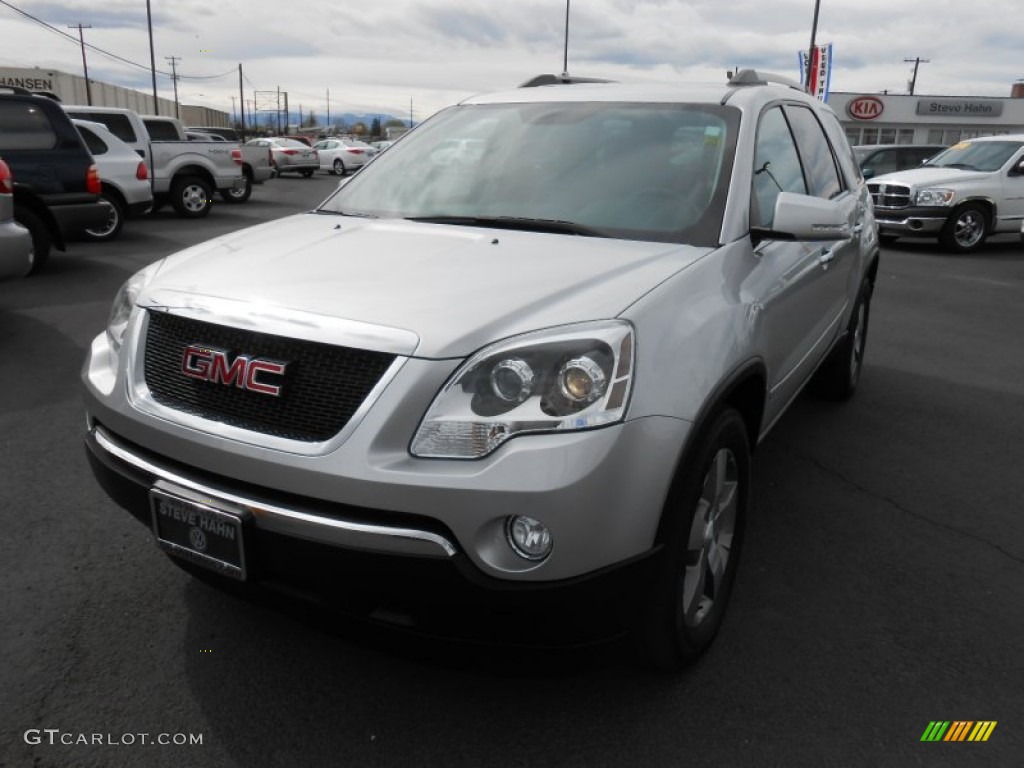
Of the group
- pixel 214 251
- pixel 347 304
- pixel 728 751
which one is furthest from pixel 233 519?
pixel 728 751

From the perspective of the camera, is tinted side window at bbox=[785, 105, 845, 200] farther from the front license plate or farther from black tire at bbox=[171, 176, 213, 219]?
black tire at bbox=[171, 176, 213, 219]

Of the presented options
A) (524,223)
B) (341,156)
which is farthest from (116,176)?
(341,156)

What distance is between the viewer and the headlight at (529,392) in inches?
77.0

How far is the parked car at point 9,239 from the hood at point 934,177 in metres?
12.3

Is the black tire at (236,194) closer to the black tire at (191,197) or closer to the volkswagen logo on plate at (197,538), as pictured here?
the black tire at (191,197)

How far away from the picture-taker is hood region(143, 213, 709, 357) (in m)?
2.11

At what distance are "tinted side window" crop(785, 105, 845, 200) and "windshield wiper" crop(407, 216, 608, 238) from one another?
143cm

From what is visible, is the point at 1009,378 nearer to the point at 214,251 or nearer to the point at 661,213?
the point at 661,213

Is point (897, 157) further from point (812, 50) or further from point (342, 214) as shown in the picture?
point (342, 214)

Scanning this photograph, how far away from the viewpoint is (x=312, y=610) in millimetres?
2180

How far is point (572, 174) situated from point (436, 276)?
0.99 metres

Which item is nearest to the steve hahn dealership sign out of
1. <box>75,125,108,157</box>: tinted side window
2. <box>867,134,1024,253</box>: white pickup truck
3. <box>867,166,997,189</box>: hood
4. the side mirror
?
<box>867,134,1024,253</box>: white pickup truck

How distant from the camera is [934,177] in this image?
13.7 meters

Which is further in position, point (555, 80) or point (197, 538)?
point (555, 80)
